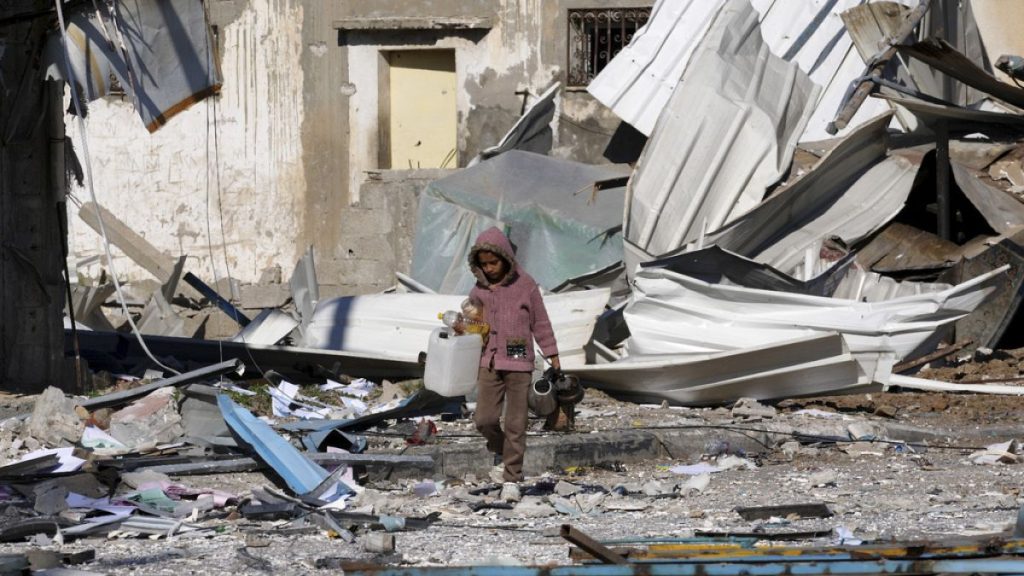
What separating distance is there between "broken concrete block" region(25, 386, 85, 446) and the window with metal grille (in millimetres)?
9304

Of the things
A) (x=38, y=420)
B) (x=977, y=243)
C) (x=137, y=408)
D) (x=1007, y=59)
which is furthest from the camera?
(x=977, y=243)

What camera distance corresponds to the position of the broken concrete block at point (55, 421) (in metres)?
8.48

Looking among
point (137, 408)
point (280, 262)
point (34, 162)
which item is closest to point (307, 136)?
point (280, 262)

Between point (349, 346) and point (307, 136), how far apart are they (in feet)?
20.7

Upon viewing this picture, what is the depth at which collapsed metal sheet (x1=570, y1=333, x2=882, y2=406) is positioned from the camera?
1052 cm

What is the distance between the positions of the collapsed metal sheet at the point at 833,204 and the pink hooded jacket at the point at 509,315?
5.18 metres

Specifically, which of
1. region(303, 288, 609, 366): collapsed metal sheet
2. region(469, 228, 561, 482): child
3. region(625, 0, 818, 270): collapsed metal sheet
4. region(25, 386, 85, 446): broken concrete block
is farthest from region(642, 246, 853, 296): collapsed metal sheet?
region(25, 386, 85, 446): broken concrete block

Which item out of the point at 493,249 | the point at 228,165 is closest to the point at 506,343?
the point at 493,249

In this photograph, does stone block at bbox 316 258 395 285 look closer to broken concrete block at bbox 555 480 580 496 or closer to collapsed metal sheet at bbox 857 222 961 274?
collapsed metal sheet at bbox 857 222 961 274

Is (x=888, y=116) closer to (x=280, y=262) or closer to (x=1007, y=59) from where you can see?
(x=1007, y=59)

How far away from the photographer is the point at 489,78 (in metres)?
17.5

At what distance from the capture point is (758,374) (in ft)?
34.9

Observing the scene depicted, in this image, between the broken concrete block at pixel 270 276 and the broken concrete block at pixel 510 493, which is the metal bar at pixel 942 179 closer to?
the broken concrete block at pixel 510 493

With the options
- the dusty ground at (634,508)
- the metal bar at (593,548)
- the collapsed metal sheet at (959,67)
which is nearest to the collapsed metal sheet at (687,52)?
the collapsed metal sheet at (959,67)
